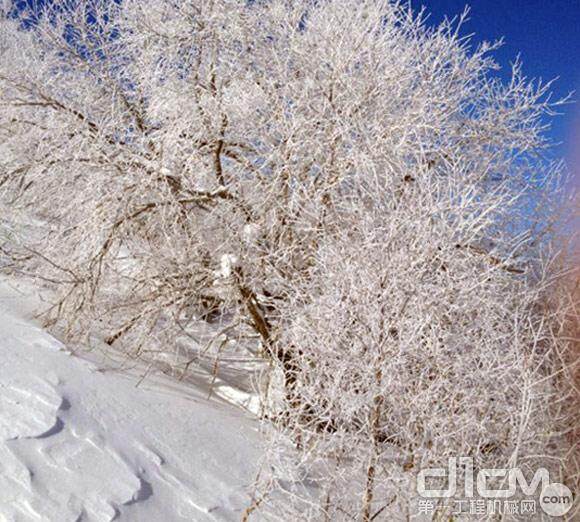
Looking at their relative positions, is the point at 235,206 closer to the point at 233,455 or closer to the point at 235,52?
the point at 235,52

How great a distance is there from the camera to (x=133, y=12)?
7.02 m

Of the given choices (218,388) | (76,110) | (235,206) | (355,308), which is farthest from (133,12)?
(355,308)

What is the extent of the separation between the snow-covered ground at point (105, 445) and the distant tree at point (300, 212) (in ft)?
1.34

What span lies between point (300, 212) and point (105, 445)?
2458 mm

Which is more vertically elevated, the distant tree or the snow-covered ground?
the distant tree

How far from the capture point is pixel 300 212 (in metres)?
5.67

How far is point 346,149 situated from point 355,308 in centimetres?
239

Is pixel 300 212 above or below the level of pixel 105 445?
above

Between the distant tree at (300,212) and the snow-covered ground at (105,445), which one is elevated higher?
the distant tree at (300,212)

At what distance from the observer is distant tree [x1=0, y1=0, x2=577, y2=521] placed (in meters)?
4.20

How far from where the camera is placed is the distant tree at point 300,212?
4195 millimetres

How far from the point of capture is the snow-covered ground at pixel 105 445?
3.72m

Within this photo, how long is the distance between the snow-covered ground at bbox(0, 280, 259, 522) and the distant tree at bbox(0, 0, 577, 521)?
1.34ft

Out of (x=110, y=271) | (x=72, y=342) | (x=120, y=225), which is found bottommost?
(x=72, y=342)
